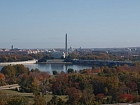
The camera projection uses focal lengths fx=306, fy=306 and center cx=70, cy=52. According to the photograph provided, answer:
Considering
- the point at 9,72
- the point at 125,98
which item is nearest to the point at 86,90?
the point at 125,98

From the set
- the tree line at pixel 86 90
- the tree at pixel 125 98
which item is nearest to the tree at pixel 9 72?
the tree line at pixel 86 90

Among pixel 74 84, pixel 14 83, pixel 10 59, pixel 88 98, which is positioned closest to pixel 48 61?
pixel 10 59

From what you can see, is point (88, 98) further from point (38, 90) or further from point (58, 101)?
point (38, 90)

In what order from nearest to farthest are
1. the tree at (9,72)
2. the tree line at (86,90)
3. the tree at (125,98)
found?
the tree line at (86,90)
the tree at (125,98)
the tree at (9,72)

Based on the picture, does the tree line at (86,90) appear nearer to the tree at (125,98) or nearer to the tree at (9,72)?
the tree at (125,98)

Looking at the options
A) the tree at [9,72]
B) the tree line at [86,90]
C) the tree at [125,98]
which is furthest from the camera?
the tree at [9,72]

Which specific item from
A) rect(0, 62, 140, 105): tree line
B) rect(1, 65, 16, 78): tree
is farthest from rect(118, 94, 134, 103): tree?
rect(1, 65, 16, 78): tree

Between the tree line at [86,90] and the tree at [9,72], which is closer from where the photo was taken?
the tree line at [86,90]

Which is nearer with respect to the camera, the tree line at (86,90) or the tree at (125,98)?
the tree line at (86,90)

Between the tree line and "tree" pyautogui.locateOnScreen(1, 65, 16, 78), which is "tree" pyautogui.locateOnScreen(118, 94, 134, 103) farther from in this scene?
"tree" pyautogui.locateOnScreen(1, 65, 16, 78)

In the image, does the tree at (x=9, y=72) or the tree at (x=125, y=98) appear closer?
the tree at (x=125, y=98)

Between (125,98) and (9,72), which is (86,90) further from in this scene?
(9,72)
